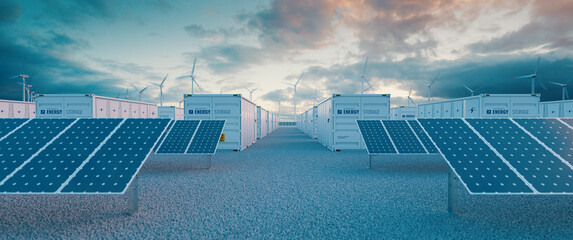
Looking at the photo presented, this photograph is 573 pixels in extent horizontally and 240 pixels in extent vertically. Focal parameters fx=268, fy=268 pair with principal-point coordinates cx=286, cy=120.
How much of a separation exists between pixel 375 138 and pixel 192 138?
27.5ft

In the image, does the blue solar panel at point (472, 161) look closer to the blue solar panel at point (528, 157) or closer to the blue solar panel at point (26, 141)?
the blue solar panel at point (528, 157)

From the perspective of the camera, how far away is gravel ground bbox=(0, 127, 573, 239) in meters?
5.08

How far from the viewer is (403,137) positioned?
39.5 ft

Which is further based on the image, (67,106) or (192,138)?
(67,106)

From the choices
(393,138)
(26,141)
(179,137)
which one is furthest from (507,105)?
(26,141)

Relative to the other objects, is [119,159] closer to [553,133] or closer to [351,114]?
[553,133]

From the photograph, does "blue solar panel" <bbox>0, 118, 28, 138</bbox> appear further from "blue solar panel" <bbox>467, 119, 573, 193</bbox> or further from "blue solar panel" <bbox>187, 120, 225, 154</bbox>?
"blue solar panel" <bbox>467, 119, 573, 193</bbox>

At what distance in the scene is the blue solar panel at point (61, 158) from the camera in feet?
15.8

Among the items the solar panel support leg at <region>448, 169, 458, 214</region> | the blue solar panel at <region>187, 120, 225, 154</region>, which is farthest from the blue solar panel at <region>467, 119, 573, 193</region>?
the blue solar panel at <region>187, 120, 225, 154</region>

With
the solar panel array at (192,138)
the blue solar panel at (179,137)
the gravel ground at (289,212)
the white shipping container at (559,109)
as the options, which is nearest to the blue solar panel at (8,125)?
the gravel ground at (289,212)

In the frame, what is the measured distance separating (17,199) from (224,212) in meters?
5.89

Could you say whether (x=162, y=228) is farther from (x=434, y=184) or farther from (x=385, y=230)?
(x=434, y=184)

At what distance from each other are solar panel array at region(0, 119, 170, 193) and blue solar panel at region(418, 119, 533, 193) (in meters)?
6.16

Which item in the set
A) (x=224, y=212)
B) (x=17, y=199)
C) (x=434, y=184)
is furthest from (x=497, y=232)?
(x=17, y=199)
